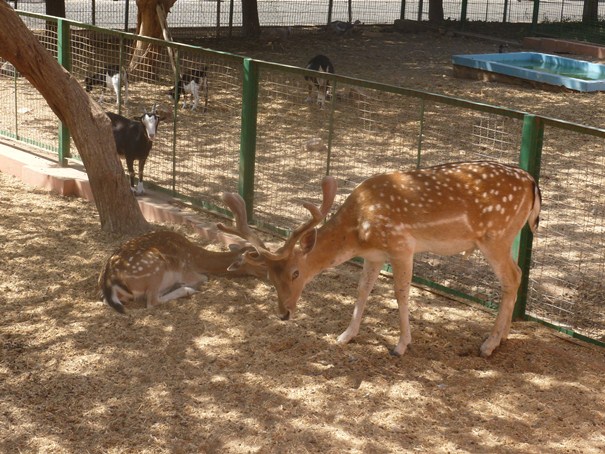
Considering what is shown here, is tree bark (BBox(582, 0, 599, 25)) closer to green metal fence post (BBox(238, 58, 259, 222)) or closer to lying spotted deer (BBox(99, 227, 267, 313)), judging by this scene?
green metal fence post (BBox(238, 58, 259, 222))

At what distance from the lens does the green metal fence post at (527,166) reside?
22.1ft

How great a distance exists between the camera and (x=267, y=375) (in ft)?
19.7

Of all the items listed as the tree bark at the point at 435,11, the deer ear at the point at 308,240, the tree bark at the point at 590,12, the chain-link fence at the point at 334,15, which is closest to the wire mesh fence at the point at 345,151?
the deer ear at the point at 308,240

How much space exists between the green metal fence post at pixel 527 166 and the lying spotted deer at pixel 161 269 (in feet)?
5.95

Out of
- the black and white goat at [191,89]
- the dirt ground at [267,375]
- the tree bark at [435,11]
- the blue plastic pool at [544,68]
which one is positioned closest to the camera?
the dirt ground at [267,375]

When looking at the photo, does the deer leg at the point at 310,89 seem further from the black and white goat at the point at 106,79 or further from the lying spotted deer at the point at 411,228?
the lying spotted deer at the point at 411,228

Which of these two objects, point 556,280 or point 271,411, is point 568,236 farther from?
point 271,411

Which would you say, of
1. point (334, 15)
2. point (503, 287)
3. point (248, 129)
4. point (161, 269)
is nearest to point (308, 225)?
point (503, 287)

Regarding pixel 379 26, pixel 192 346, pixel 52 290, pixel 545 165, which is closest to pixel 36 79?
pixel 52 290

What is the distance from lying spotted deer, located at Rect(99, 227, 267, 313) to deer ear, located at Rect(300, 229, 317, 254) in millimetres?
692

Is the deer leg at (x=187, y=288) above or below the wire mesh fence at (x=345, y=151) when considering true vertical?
below

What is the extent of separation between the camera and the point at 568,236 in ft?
28.7

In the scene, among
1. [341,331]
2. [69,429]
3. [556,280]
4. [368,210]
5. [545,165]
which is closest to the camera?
[69,429]

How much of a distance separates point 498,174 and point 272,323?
1804mm
